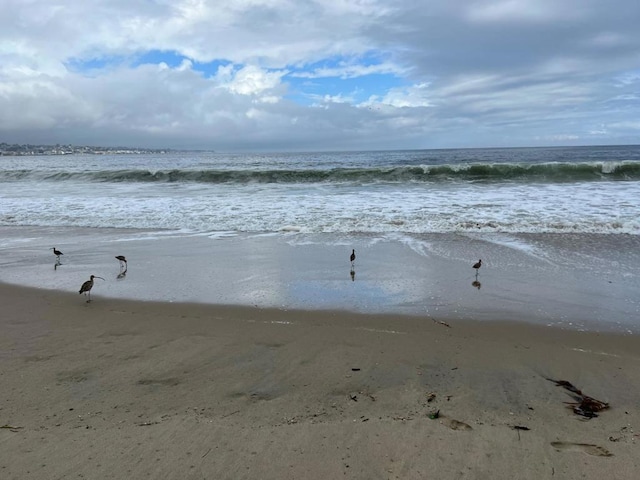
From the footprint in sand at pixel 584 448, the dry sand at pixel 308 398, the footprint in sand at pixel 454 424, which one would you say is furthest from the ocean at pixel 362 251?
the footprint in sand at pixel 584 448

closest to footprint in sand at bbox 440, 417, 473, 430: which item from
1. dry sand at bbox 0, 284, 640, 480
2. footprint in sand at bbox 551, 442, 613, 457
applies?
dry sand at bbox 0, 284, 640, 480

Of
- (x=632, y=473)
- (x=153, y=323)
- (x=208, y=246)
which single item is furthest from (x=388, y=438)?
(x=208, y=246)

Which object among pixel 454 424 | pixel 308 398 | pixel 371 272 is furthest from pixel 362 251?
pixel 454 424

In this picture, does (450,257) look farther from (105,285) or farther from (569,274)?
(105,285)

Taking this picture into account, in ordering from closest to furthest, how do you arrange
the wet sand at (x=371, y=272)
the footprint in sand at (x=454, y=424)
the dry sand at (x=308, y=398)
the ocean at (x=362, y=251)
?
1. the dry sand at (x=308, y=398)
2. the footprint in sand at (x=454, y=424)
3. the wet sand at (x=371, y=272)
4. the ocean at (x=362, y=251)

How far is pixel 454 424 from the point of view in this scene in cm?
287

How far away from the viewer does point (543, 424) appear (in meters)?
2.89

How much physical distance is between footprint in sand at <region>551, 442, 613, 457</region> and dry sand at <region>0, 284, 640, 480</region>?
20mm

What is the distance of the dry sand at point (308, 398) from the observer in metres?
2.49

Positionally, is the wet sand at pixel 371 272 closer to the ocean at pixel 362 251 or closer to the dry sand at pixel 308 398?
the ocean at pixel 362 251

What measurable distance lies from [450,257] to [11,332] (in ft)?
21.0

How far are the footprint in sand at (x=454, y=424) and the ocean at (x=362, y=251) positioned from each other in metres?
2.15

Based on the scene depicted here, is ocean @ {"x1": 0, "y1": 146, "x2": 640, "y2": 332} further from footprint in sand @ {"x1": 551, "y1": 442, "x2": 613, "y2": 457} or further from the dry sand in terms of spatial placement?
Answer: footprint in sand @ {"x1": 551, "y1": 442, "x2": 613, "y2": 457}

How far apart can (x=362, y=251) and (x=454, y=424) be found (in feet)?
18.3
